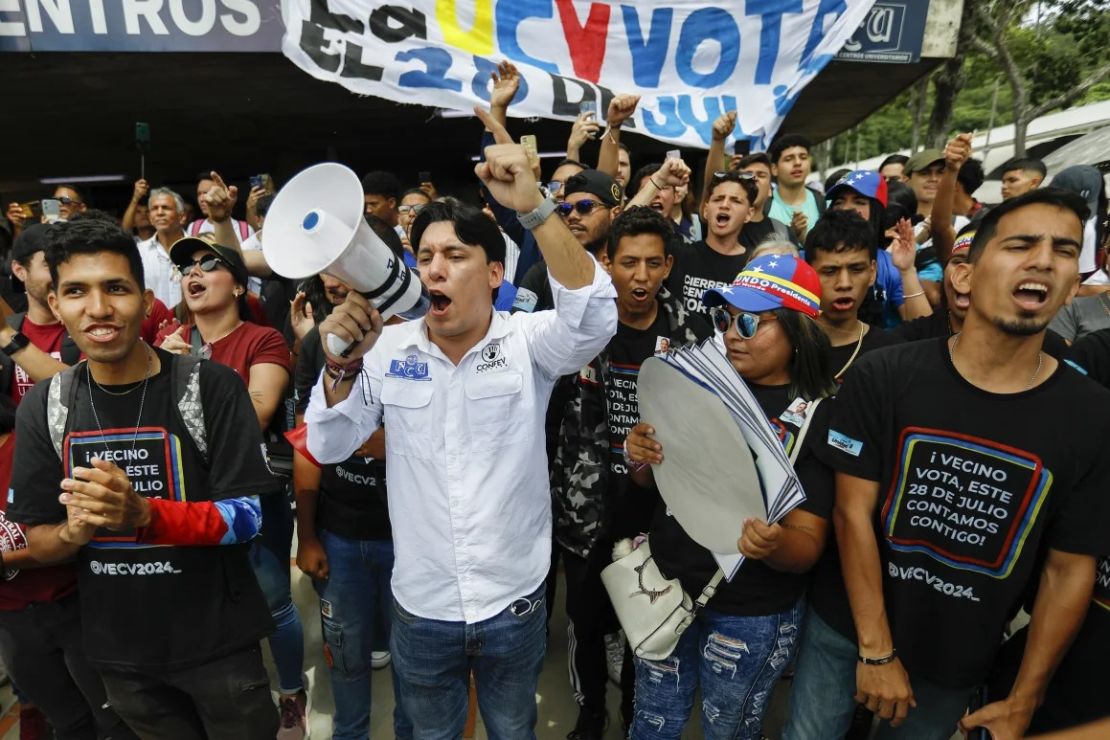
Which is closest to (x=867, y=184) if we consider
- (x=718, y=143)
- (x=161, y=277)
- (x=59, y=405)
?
(x=718, y=143)

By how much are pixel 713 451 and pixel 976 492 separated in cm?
69

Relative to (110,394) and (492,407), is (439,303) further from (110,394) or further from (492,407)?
(110,394)

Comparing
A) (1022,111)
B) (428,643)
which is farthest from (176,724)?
(1022,111)

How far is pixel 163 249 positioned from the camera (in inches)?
189

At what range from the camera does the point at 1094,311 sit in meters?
2.59

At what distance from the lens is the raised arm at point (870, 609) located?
6.02 ft

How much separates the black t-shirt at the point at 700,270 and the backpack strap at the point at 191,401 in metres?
2.41

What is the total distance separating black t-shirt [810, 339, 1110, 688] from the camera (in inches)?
63.7

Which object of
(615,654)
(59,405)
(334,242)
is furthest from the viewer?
(615,654)

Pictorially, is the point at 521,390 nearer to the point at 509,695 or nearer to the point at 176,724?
the point at 509,695

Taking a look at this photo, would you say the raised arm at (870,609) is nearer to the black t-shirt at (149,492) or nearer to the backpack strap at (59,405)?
the black t-shirt at (149,492)

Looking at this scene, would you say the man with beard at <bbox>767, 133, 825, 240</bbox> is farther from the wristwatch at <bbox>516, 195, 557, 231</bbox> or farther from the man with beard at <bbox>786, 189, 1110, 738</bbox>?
the wristwatch at <bbox>516, 195, 557, 231</bbox>

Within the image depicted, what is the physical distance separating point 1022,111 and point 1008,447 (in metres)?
12.9

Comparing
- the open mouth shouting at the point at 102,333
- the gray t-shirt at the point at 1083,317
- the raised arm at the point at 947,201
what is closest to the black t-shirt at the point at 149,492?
the open mouth shouting at the point at 102,333
